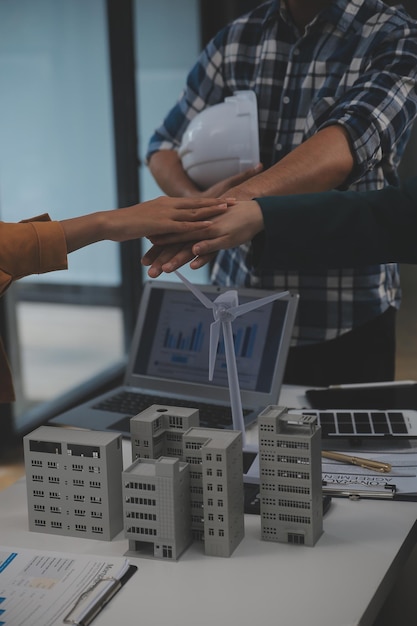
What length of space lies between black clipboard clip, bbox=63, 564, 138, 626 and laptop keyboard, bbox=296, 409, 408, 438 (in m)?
0.57

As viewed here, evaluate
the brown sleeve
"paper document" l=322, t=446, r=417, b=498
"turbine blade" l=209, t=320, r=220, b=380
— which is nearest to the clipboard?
"paper document" l=322, t=446, r=417, b=498

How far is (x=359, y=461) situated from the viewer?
159 cm

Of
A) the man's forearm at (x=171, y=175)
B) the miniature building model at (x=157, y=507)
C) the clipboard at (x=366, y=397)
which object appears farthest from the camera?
the man's forearm at (x=171, y=175)

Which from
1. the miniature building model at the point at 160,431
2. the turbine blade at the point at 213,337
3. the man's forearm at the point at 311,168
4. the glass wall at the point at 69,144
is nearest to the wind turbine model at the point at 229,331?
the turbine blade at the point at 213,337

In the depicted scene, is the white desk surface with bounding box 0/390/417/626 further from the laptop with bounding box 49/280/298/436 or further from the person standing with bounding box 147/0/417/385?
the person standing with bounding box 147/0/417/385

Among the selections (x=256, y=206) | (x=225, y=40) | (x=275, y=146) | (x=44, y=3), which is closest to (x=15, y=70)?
(x=44, y=3)

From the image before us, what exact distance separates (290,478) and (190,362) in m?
0.73

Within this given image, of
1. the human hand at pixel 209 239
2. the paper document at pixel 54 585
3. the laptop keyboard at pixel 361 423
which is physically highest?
the human hand at pixel 209 239

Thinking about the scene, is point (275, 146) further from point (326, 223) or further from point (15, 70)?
point (15, 70)

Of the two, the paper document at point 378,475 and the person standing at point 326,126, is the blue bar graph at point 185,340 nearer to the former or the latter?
the person standing at point 326,126

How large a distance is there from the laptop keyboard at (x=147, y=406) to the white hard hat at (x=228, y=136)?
571mm

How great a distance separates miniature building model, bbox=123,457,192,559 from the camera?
130cm

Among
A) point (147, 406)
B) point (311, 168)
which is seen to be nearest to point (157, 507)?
point (147, 406)

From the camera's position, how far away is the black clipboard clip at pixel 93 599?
1155 mm
